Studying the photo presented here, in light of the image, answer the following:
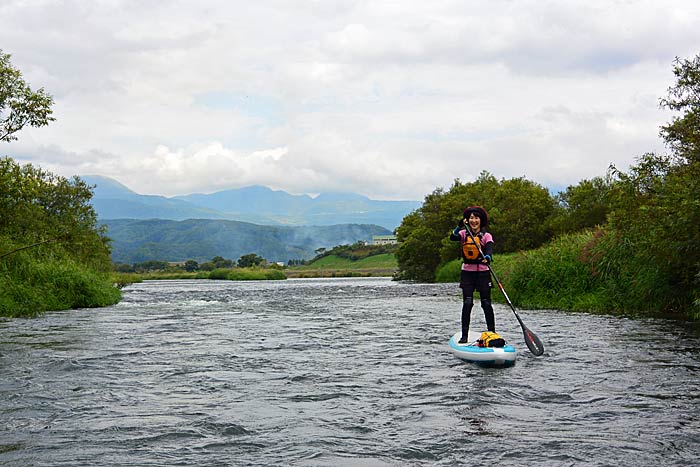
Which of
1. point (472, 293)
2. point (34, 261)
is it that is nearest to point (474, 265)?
point (472, 293)

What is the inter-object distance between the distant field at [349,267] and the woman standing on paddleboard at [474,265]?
318ft

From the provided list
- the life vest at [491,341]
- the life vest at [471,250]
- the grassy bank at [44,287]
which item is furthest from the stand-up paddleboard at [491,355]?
the grassy bank at [44,287]

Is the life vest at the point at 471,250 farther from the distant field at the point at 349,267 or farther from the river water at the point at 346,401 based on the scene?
the distant field at the point at 349,267

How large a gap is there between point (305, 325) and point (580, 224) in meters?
41.1

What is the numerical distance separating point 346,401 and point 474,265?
492cm

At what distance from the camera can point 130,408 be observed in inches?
310

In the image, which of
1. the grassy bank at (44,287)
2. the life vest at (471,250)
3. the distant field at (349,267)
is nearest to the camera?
the life vest at (471,250)

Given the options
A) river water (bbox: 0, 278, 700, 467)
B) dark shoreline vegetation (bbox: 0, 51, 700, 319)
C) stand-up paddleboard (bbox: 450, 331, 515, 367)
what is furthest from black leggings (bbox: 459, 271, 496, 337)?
dark shoreline vegetation (bbox: 0, 51, 700, 319)

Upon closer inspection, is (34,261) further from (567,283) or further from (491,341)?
(491,341)

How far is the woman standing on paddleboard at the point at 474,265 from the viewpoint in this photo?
1210cm

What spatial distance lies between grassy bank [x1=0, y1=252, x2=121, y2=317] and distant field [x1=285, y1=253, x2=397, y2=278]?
81362mm

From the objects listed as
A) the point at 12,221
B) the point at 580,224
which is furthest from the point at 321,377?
the point at 580,224

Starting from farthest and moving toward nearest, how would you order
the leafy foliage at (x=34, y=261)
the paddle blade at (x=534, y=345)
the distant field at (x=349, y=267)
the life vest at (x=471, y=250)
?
the distant field at (x=349, y=267) → the leafy foliage at (x=34, y=261) → the life vest at (x=471, y=250) → the paddle blade at (x=534, y=345)

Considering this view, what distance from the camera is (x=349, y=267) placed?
134 meters
